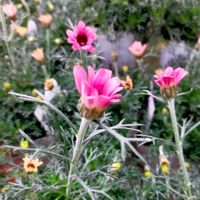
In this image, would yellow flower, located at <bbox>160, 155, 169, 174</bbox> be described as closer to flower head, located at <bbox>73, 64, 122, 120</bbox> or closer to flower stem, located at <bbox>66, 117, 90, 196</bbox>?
flower stem, located at <bbox>66, 117, 90, 196</bbox>

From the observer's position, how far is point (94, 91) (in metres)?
0.82

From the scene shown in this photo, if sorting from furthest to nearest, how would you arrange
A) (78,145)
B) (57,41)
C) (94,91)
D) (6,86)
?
(57,41) → (6,86) → (78,145) → (94,91)

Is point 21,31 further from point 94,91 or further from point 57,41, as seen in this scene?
point 94,91

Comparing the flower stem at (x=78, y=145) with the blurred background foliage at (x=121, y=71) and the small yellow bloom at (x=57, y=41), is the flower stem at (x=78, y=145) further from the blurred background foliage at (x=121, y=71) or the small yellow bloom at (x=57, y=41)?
the small yellow bloom at (x=57, y=41)

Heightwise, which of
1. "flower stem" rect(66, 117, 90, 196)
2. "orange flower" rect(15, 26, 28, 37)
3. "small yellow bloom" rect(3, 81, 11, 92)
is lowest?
"flower stem" rect(66, 117, 90, 196)

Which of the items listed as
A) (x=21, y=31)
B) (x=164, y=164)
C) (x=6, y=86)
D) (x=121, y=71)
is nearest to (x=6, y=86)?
(x=6, y=86)

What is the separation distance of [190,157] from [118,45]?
540 mm

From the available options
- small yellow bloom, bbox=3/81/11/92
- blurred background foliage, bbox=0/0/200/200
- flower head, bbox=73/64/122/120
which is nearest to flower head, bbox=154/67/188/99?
flower head, bbox=73/64/122/120

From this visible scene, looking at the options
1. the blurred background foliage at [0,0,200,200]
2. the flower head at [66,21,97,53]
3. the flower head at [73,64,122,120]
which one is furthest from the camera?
the blurred background foliage at [0,0,200,200]

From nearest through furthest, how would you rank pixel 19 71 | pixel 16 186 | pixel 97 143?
pixel 16 186 < pixel 97 143 < pixel 19 71

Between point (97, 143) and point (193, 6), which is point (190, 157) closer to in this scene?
point (97, 143)

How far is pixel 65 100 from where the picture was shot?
1.66 meters

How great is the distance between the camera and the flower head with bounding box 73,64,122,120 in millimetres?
819

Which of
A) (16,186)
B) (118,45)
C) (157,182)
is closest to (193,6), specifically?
(118,45)
